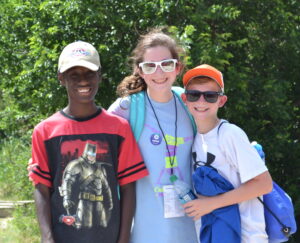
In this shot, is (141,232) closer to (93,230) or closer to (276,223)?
(93,230)

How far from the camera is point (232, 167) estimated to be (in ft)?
Result: 8.86

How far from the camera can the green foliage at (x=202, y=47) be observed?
5.02 meters

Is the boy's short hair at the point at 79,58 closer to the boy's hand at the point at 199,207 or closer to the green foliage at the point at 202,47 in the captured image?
the boy's hand at the point at 199,207

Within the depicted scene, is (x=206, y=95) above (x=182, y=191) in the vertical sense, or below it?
above

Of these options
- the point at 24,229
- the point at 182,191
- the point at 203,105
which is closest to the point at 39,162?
the point at 182,191

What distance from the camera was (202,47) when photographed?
4824 mm

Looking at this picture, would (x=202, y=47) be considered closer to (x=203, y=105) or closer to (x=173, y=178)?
(x=203, y=105)

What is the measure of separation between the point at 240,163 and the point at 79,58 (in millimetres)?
1023

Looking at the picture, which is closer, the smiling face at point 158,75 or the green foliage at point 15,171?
the smiling face at point 158,75

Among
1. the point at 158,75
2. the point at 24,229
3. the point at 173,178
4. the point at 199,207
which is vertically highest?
the point at 158,75

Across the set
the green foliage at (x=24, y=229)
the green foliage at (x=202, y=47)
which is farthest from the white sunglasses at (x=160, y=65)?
the green foliage at (x=24, y=229)

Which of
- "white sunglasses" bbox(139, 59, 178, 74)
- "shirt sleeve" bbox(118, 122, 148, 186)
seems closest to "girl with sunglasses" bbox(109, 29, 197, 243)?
"white sunglasses" bbox(139, 59, 178, 74)

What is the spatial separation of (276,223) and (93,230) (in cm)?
98

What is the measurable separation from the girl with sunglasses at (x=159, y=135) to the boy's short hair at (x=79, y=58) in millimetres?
351
